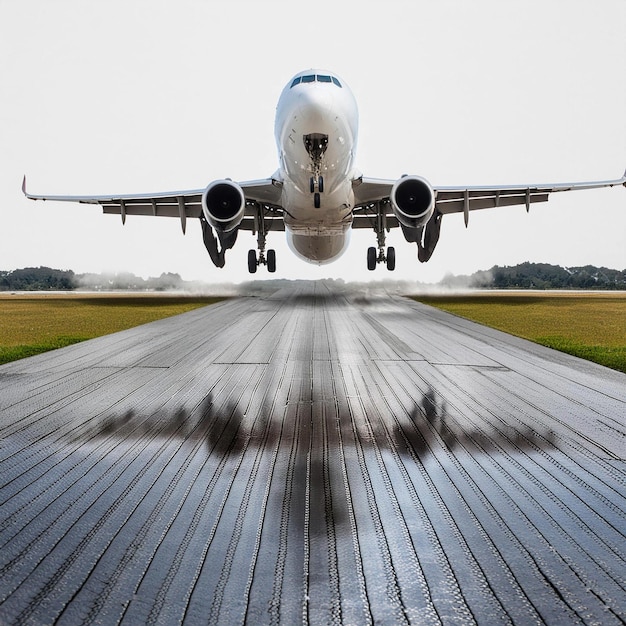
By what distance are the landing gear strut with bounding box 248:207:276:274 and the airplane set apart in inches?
2.0

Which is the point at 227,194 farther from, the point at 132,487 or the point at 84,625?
the point at 84,625

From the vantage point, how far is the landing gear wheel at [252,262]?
2689 cm

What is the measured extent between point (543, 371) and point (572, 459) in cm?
410

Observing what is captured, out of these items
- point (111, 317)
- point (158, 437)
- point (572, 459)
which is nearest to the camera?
point (572, 459)

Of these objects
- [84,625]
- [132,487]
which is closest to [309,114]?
[132,487]

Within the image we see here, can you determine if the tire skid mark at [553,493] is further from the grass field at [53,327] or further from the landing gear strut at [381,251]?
the landing gear strut at [381,251]

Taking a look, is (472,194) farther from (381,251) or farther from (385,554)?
(385,554)

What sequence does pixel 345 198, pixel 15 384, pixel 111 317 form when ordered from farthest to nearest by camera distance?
pixel 345 198 < pixel 111 317 < pixel 15 384

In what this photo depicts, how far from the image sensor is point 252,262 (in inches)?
1064

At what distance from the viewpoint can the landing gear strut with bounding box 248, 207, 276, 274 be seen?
82.3 ft

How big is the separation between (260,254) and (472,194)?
10793mm

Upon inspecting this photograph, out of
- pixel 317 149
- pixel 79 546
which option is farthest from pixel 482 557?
pixel 317 149

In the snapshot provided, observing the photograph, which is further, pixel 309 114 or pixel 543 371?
pixel 309 114

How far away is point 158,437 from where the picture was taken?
4.70m
